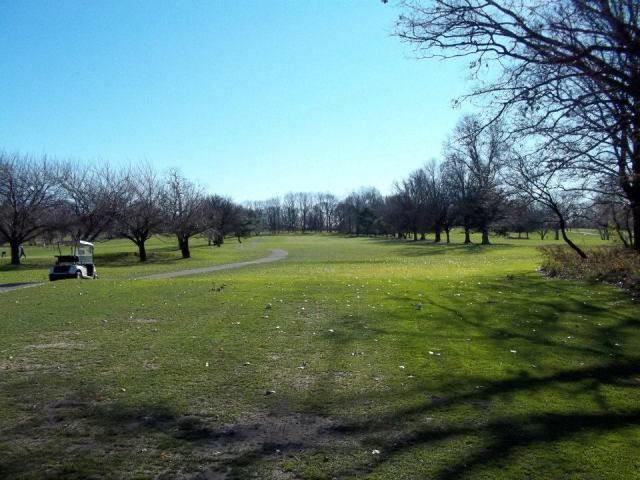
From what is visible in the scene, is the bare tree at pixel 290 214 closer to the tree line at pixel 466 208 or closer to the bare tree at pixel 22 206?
the tree line at pixel 466 208

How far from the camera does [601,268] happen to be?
20422mm

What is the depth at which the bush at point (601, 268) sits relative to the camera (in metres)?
17.6

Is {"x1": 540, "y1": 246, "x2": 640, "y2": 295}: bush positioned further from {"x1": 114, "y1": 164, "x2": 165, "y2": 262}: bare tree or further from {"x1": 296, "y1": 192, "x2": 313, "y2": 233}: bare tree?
{"x1": 296, "y1": 192, "x2": 313, "y2": 233}: bare tree

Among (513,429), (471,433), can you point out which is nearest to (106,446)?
(471,433)

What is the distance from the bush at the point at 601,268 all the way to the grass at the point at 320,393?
6.33m

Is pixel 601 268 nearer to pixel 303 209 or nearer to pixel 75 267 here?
pixel 75 267

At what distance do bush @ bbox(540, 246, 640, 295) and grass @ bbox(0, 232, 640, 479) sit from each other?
633cm

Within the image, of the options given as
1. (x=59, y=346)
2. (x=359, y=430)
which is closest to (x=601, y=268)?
(x=359, y=430)

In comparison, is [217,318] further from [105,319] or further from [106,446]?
[106,446]

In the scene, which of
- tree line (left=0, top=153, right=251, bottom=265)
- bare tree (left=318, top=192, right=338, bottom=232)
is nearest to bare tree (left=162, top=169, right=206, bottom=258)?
tree line (left=0, top=153, right=251, bottom=265)

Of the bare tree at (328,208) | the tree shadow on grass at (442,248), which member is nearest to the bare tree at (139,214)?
the tree shadow on grass at (442,248)

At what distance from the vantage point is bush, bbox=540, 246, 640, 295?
17.6 metres

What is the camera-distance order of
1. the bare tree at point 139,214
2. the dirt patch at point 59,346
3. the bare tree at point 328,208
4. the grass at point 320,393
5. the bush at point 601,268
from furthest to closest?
1. the bare tree at point 328,208
2. the bare tree at point 139,214
3. the bush at point 601,268
4. the dirt patch at point 59,346
5. the grass at point 320,393

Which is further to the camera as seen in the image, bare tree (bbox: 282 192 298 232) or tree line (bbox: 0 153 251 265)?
bare tree (bbox: 282 192 298 232)
